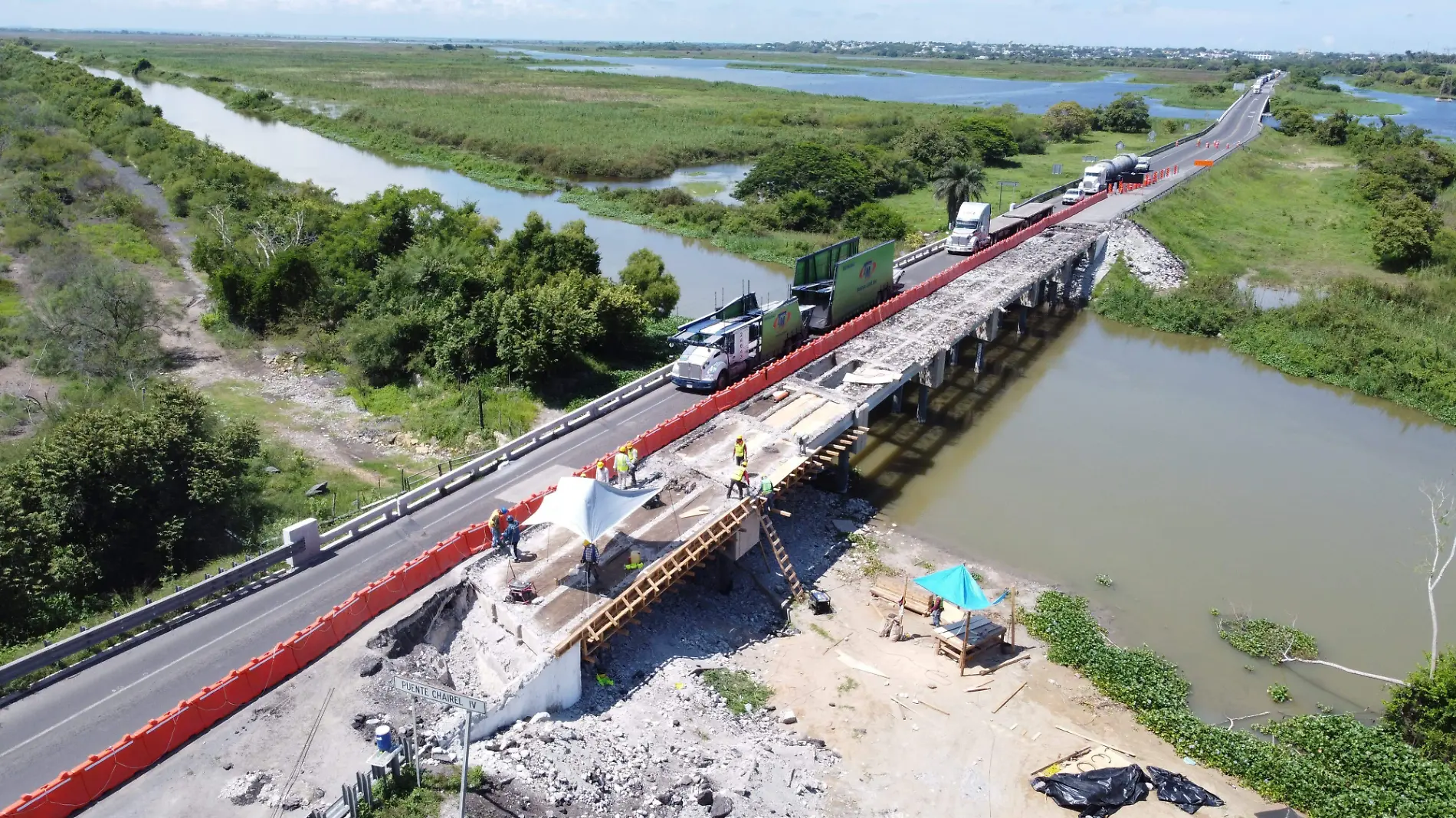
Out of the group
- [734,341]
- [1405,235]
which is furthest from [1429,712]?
[1405,235]

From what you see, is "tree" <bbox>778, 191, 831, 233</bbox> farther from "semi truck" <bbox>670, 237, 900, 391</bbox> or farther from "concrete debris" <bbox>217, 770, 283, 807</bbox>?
"concrete debris" <bbox>217, 770, 283, 807</bbox>

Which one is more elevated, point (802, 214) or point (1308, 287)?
point (802, 214)

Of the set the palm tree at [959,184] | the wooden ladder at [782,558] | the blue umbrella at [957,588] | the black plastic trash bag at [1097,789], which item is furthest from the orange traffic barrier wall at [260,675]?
the palm tree at [959,184]

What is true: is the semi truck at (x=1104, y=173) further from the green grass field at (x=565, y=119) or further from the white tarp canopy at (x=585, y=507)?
the white tarp canopy at (x=585, y=507)

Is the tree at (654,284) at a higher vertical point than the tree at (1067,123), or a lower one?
lower

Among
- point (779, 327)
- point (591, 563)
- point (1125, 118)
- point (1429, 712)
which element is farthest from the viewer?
point (1125, 118)

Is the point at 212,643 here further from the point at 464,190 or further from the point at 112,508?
the point at 464,190

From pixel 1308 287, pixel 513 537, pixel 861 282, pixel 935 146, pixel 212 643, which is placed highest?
pixel 935 146
